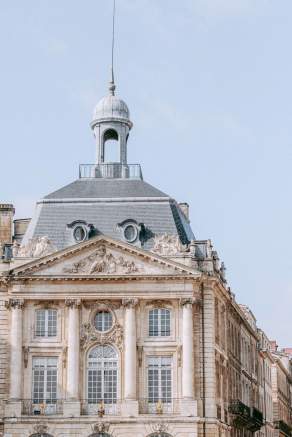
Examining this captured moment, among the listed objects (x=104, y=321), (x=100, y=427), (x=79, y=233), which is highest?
(x=79, y=233)

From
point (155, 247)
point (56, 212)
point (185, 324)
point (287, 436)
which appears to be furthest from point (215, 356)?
point (287, 436)

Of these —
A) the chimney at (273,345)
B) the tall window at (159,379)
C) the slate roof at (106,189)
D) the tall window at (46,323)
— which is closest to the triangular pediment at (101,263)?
the tall window at (46,323)

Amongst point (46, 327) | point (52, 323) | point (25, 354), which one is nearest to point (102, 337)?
point (52, 323)

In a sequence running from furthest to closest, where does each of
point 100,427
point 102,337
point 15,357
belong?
point 102,337, point 15,357, point 100,427

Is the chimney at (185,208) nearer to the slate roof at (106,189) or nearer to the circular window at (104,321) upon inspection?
the slate roof at (106,189)

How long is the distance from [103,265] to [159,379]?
6.63 metres

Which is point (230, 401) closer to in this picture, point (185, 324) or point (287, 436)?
point (185, 324)

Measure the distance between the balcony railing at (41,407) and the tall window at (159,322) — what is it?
6070mm

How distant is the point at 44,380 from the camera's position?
5853 centimetres

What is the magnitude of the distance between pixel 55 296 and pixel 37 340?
250 centimetres

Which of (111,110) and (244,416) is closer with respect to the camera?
(111,110)

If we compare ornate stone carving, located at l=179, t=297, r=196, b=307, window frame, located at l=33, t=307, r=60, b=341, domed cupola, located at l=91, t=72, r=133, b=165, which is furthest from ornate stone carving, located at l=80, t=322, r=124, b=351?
domed cupola, located at l=91, t=72, r=133, b=165

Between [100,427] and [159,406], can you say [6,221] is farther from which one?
[159,406]

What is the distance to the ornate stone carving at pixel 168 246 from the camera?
Result: 59.6m
